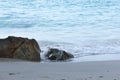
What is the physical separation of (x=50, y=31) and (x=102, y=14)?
21.9 ft

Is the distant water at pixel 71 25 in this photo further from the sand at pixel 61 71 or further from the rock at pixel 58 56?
the sand at pixel 61 71

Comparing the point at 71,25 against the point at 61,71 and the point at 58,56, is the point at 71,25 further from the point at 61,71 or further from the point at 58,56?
the point at 61,71

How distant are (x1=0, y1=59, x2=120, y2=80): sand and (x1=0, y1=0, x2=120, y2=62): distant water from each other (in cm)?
157

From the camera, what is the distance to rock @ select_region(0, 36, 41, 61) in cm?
814

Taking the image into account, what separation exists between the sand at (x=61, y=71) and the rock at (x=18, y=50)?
0.51 m

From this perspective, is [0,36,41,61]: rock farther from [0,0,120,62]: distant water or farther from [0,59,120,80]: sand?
[0,0,120,62]: distant water

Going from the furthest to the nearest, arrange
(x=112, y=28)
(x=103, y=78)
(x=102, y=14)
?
(x=102, y=14) → (x=112, y=28) → (x=103, y=78)

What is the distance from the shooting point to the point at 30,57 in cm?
816

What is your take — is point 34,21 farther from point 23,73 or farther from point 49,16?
point 23,73

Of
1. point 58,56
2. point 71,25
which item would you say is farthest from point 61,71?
point 71,25

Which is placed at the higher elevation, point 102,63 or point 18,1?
point 18,1

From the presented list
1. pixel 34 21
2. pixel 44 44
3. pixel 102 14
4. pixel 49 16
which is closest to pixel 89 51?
pixel 44 44

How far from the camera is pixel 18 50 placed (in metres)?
8.16

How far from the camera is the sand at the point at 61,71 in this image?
19.5 ft
